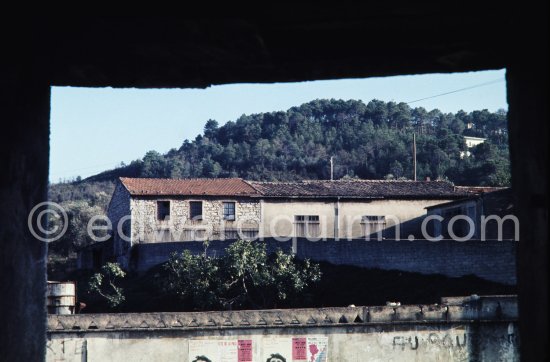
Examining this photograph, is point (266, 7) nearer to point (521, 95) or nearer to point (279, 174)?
point (521, 95)

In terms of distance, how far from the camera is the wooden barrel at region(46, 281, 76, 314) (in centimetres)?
2344

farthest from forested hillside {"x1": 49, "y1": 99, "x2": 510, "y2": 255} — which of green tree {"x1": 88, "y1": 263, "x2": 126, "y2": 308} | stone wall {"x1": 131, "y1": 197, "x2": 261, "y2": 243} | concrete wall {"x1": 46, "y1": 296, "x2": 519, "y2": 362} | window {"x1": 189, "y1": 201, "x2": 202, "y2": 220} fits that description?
concrete wall {"x1": 46, "y1": 296, "x2": 519, "y2": 362}

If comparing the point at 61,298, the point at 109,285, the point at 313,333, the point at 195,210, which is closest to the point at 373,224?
the point at 195,210

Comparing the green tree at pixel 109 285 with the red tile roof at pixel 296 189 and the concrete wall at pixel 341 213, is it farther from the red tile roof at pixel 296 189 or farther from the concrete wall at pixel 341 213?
the concrete wall at pixel 341 213

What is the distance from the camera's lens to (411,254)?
29.2 meters

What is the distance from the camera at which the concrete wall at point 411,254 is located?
88.1 feet

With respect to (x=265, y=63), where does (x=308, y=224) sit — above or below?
above

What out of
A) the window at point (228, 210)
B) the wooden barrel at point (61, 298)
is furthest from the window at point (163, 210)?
the wooden barrel at point (61, 298)

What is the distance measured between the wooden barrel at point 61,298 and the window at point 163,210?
14.6 metres

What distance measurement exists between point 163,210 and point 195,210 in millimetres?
1571

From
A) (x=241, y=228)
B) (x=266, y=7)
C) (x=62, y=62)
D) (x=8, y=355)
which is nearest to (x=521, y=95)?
(x=266, y=7)

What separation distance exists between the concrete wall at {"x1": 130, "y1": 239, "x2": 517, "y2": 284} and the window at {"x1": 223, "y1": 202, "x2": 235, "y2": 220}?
4.37m

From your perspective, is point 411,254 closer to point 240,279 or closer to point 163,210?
point 240,279

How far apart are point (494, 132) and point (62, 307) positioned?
273ft
